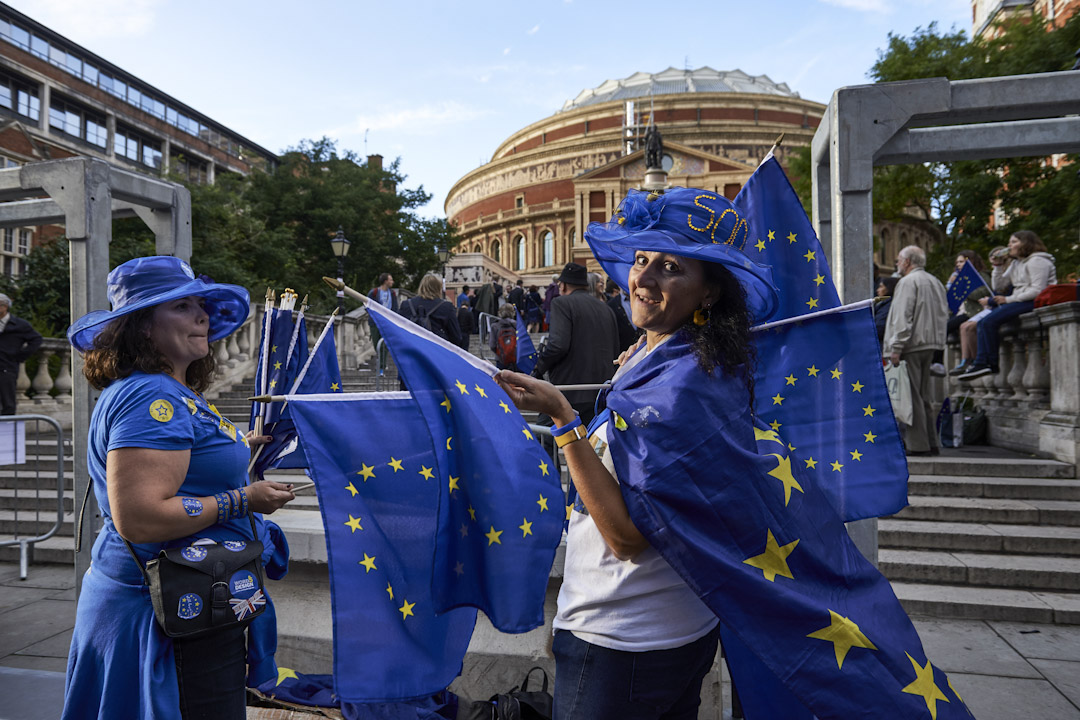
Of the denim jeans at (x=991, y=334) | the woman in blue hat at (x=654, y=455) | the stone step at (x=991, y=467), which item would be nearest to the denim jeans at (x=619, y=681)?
the woman in blue hat at (x=654, y=455)

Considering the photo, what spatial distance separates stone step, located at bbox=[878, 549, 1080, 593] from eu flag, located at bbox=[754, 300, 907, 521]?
3622mm

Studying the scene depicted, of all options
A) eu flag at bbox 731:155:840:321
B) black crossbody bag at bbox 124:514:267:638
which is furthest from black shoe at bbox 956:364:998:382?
black crossbody bag at bbox 124:514:267:638

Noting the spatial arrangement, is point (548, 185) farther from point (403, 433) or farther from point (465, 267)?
point (403, 433)

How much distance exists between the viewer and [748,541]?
1.78 m

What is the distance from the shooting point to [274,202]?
115 feet

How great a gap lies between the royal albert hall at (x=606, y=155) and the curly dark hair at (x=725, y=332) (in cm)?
5890

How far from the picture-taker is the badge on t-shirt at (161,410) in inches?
84.7

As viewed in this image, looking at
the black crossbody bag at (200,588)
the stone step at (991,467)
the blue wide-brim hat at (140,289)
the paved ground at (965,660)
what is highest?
the blue wide-brim hat at (140,289)

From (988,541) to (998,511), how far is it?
0.55 metres

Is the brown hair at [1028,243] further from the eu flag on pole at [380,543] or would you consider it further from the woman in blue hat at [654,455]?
the eu flag on pole at [380,543]

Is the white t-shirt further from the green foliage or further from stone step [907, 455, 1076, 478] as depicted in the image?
the green foliage

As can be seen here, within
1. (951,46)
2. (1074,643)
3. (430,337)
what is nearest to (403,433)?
(430,337)

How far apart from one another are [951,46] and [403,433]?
27264 millimetres

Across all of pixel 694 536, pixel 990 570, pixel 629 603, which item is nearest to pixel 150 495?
pixel 629 603
